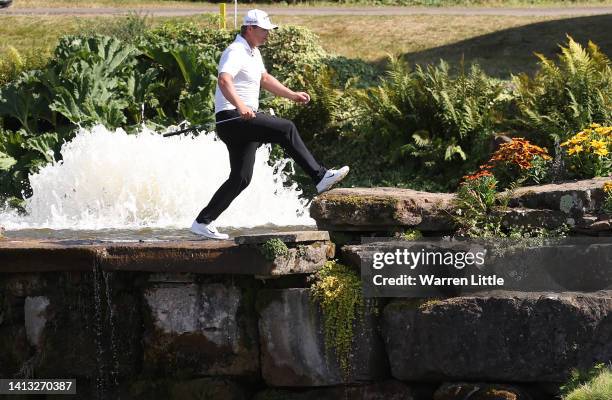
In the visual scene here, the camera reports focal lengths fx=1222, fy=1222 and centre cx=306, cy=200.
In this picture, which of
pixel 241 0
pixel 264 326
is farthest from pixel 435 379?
pixel 241 0

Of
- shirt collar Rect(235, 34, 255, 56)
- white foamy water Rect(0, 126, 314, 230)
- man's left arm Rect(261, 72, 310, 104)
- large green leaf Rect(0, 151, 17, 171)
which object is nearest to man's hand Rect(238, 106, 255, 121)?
shirt collar Rect(235, 34, 255, 56)

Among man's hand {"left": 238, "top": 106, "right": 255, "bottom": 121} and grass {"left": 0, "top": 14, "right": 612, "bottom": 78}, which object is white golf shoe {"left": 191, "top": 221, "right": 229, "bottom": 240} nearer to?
man's hand {"left": 238, "top": 106, "right": 255, "bottom": 121}

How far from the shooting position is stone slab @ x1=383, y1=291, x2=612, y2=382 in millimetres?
7891

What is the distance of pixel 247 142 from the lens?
8391 mm

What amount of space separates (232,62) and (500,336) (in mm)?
2547

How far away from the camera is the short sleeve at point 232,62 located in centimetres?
817

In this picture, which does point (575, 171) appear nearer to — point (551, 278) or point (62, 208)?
point (551, 278)

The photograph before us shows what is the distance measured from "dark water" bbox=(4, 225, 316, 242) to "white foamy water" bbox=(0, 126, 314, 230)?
625mm

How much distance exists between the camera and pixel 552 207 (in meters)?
8.51

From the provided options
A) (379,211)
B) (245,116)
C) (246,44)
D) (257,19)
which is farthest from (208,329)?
(257,19)

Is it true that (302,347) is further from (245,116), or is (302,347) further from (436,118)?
(436,118)

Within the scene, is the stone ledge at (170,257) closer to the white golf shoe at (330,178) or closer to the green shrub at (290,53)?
the white golf shoe at (330,178)

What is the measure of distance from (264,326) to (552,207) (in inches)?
85.4

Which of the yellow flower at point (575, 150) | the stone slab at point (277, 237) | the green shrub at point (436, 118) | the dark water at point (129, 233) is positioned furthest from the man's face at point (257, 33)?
the green shrub at point (436, 118)
